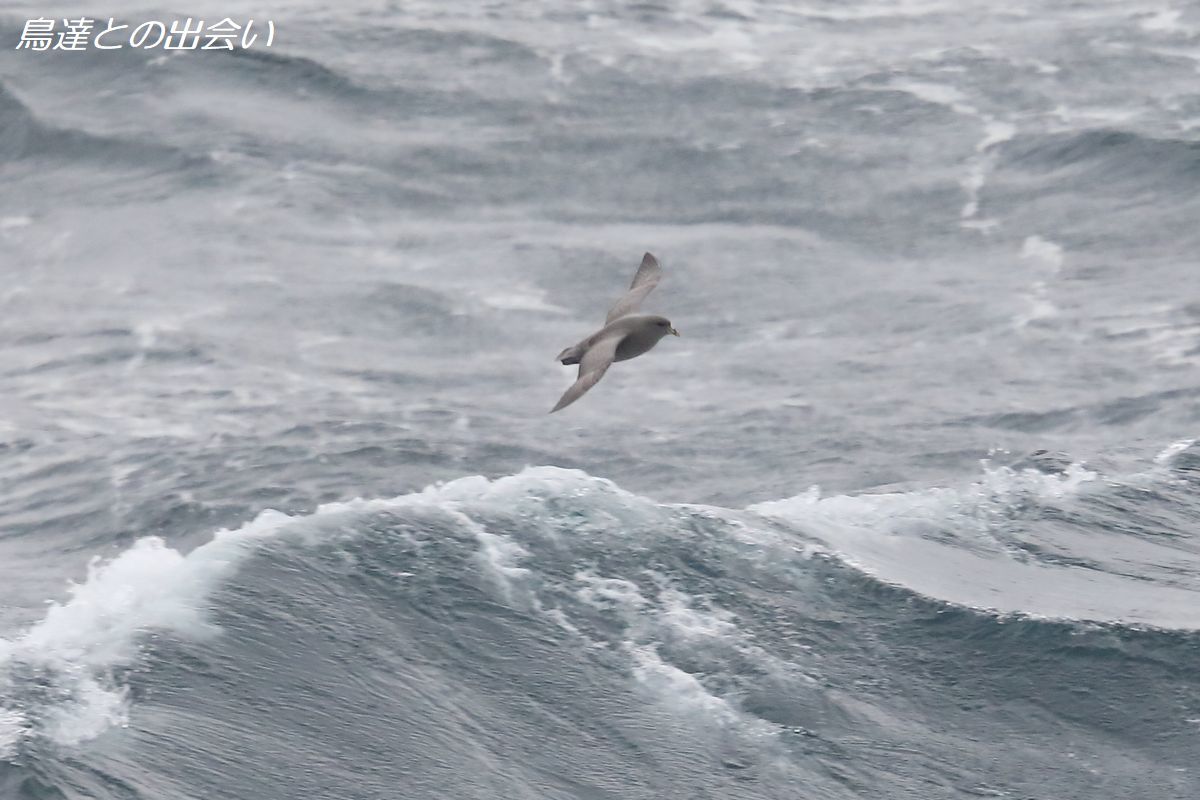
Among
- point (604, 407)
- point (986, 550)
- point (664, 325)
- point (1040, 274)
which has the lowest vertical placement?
point (604, 407)

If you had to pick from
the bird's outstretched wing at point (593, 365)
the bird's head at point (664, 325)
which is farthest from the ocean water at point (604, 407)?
the bird's outstretched wing at point (593, 365)

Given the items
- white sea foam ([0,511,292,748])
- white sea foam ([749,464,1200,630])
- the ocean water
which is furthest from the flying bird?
white sea foam ([749,464,1200,630])

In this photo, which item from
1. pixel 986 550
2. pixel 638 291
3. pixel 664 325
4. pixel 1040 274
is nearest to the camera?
pixel 664 325

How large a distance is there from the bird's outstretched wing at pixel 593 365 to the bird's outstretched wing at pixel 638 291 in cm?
199

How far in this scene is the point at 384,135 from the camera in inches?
2702

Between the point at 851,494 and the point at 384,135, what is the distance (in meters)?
28.0

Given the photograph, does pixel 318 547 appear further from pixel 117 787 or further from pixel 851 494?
pixel 851 494

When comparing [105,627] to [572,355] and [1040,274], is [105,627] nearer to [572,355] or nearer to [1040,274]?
[572,355]

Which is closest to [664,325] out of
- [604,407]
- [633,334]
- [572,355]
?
[633,334]

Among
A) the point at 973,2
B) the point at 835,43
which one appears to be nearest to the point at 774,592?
the point at 835,43

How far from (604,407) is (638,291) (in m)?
18.8

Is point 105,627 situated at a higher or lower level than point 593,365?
lower

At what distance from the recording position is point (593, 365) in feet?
98.6

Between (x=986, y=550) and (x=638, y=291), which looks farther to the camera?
(x=986, y=550)
